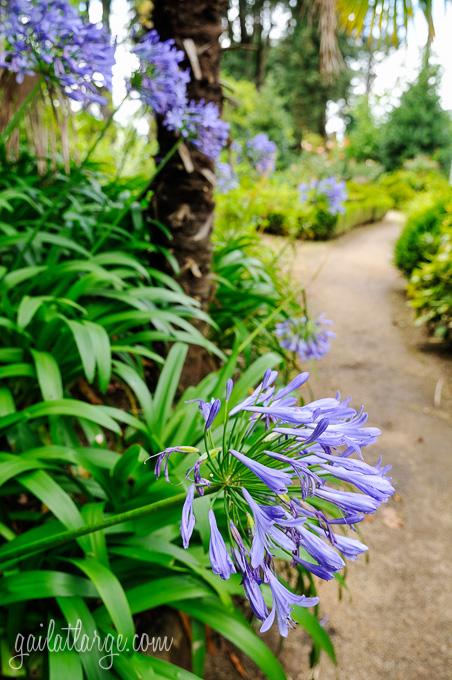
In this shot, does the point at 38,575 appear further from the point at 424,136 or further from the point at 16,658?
the point at 424,136

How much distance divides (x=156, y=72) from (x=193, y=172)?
2.40 feet

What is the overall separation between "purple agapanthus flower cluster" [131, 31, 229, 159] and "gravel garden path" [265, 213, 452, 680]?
3.11 feet

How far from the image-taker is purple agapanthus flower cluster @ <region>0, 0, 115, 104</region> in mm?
1424

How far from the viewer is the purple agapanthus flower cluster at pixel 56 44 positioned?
4.67 feet

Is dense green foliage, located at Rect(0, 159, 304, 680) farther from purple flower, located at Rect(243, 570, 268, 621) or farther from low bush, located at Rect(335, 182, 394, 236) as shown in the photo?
low bush, located at Rect(335, 182, 394, 236)

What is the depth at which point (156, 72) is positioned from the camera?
1721 millimetres

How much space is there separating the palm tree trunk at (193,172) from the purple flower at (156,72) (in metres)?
0.58

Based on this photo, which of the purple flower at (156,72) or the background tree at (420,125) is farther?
the background tree at (420,125)

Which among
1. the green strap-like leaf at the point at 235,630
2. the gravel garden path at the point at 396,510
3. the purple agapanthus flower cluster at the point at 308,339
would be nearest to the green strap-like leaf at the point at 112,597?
the green strap-like leaf at the point at 235,630

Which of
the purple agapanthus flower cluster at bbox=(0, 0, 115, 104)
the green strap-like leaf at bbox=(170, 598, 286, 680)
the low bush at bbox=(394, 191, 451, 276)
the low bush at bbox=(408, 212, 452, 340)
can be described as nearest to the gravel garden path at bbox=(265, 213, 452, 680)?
the low bush at bbox=(408, 212, 452, 340)

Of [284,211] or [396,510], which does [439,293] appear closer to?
[396,510]

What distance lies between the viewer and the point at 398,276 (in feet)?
27.7

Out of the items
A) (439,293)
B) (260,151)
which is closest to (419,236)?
(439,293)

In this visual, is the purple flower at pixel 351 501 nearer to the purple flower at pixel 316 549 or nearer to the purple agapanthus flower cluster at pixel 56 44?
the purple flower at pixel 316 549
